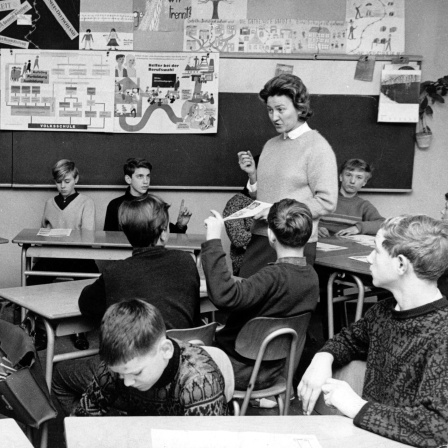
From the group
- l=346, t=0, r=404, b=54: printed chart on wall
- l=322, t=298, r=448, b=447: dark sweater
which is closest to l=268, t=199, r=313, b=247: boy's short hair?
l=322, t=298, r=448, b=447: dark sweater

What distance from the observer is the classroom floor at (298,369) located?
9.63ft

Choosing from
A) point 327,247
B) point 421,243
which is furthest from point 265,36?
point 421,243

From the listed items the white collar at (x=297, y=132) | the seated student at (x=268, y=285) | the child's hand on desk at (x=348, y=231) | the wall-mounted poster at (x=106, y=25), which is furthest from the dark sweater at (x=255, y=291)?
the wall-mounted poster at (x=106, y=25)

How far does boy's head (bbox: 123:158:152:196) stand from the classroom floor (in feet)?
3.49

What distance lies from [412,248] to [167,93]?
11.6 ft

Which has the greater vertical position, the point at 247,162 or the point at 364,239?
the point at 247,162

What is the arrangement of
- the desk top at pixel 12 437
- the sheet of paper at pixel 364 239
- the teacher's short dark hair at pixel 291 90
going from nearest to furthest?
1. the desk top at pixel 12 437
2. the teacher's short dark hair at pixel 291 90
3. the sheet of paper at pixel 364 239

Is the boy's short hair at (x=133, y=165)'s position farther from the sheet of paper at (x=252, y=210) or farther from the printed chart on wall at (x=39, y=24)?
the sheet of paper at (x=252, y=210)

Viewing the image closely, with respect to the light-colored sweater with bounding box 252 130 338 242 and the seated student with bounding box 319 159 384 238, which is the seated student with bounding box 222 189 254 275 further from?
the light-colored sweater with bounding box 252 130 338 242

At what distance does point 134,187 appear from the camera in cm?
483

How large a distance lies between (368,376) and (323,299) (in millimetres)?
2625

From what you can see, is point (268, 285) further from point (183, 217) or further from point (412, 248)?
point (183, 217)

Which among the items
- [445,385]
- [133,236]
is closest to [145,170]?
[133,236]

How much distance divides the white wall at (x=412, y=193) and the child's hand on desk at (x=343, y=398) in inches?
144
